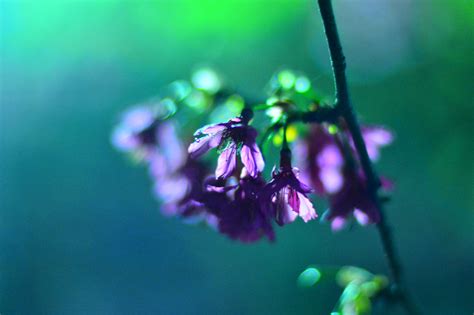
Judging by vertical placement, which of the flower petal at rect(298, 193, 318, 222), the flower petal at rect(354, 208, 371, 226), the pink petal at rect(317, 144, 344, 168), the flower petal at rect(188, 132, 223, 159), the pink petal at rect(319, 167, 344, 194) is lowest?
the flower petal at rect(298, 193, 318, 222)

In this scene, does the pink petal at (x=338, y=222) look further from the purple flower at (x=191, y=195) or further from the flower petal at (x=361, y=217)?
the purple flower at (x=191, y=195)

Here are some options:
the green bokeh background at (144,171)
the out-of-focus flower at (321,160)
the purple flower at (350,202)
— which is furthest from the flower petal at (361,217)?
the green bokeh background at (144,171)

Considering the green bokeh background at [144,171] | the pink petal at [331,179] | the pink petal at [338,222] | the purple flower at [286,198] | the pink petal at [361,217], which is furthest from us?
the green bokeh background at [144,171]

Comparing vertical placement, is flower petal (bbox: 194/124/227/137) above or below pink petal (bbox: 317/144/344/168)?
below

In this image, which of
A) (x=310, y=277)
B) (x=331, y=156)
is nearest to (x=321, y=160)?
(x=331, y=156)

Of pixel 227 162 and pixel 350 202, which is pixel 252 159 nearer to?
pixel 227 162

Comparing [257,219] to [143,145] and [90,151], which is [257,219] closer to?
[143,145]

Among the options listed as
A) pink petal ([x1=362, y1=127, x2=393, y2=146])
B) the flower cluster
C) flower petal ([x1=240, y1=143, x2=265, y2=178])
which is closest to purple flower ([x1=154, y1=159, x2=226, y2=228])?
flower petal ([x1=240, y1=143, x2=265, y2=178])

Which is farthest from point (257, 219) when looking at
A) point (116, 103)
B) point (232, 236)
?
point (116, 103)

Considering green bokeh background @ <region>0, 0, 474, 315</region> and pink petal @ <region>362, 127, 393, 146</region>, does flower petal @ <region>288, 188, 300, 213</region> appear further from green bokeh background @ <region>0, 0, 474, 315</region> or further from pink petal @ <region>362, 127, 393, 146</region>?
green bokeh background @ <region>0, 0, 474, 315</region>
